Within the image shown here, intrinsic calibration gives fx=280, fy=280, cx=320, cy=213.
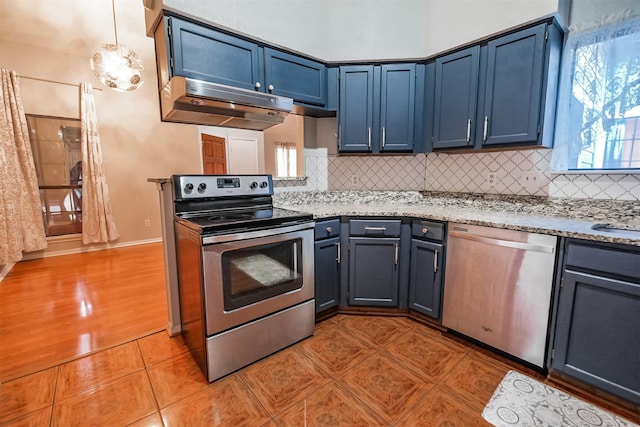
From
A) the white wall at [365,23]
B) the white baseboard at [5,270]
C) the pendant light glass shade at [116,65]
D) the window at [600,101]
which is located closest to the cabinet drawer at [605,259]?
the window at [600,101]

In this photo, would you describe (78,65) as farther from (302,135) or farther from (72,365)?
(72,365)

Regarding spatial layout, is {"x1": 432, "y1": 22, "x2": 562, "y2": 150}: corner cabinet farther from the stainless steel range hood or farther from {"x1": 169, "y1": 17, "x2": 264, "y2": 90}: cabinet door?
{"x1": 169, "y1": 17, "x2": 264, "y2": 90}: cabinet door

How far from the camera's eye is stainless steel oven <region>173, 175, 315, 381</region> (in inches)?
61.9

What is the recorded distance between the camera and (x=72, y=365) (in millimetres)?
1790

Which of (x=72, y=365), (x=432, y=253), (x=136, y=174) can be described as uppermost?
(x=136, y=174)

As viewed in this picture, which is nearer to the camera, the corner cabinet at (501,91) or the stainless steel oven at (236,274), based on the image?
the stainless steel oven at (236,274)

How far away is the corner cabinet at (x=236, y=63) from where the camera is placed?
1.84 metres

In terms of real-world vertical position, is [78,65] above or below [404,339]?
above

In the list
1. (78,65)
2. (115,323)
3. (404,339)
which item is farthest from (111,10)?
(404,339)

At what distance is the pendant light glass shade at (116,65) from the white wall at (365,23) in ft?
5.88

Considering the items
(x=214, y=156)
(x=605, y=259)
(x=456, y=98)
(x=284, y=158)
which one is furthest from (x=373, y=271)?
(x=284, y=158)

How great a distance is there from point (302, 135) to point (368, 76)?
807 mm

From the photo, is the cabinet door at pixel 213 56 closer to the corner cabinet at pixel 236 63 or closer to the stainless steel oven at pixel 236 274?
the corner cabinet at pixel 236 63

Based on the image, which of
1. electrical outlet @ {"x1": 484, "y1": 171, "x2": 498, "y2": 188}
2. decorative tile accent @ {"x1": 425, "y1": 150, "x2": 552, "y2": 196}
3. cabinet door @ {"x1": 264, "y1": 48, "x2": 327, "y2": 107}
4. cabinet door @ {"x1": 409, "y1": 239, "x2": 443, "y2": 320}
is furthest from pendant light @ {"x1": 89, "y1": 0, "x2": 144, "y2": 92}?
electrical outlet @ {"x1": 484, "y1": 171, "x2": 498, "y2": 188}
